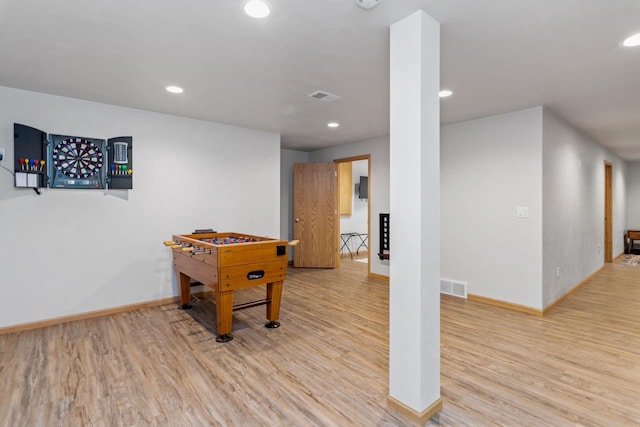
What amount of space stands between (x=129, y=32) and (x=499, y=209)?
406cm

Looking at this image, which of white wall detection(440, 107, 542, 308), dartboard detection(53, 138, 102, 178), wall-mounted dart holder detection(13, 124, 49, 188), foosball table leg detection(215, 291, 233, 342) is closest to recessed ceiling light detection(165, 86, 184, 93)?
dartboard detection(53, 138, 102, 178)

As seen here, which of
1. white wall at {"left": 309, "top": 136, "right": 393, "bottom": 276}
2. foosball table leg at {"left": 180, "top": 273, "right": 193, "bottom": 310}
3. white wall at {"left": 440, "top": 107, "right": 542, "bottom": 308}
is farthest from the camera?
white wall at {"left": 309, "top": 136, "right": 393, "bottom": 276}

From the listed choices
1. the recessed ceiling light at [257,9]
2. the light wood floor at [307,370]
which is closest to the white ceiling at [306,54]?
the recessed ceiling light at [257,9]

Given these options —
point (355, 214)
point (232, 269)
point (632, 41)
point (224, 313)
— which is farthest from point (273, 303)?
point (355, 214)

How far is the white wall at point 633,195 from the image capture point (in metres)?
8.24

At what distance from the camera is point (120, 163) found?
369 centimetres

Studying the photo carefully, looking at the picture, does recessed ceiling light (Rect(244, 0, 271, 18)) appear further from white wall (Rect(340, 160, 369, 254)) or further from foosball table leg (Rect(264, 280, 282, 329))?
white wall (Rect(340, 160, 369, 254))

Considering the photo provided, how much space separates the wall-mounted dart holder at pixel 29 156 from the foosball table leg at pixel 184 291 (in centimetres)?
168

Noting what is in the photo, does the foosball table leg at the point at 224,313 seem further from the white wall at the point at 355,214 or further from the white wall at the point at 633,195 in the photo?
the white wall at the point at 633,195

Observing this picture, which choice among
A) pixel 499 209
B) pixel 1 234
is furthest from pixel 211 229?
pixel 499 209

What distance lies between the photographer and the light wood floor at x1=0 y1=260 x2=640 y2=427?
6.35ft

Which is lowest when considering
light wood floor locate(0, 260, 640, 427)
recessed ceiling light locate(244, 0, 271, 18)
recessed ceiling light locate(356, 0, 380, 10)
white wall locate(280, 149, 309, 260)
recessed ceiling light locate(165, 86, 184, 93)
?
light wood floor locate(0, 260, 640, 427)

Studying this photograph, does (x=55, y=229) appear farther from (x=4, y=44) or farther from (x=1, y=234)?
(x=4, y=44)

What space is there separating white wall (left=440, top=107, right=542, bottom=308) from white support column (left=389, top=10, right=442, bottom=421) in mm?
2424
